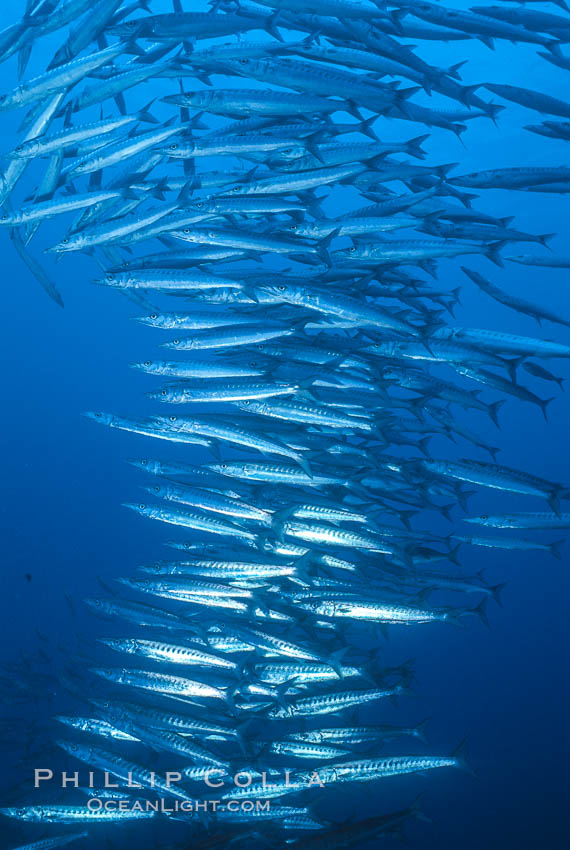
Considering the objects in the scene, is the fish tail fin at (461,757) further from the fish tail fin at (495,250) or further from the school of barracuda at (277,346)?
the fish tail fin at (495,250)

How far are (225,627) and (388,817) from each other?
1.88 meters

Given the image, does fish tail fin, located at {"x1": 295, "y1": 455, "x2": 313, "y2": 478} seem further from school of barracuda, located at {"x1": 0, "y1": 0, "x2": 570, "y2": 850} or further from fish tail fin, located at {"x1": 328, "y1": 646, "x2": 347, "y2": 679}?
fish tail fin, located at {"x1": 328, "y1": 646, "x2": 347, "y2": 679}

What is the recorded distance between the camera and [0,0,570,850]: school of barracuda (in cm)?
365

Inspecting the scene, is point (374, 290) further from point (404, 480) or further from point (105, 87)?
point (105, 87)

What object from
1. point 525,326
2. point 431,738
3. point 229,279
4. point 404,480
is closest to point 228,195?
point 229,279

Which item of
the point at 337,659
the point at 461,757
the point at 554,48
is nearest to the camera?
the point at 337,659

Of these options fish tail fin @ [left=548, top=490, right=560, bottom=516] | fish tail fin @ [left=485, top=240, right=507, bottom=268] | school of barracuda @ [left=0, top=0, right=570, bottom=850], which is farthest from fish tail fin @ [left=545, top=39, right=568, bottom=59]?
fish tail fin @ [left=548, top=490, right=560, bottom=516]

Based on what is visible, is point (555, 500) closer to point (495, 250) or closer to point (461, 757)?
point (495, 250)

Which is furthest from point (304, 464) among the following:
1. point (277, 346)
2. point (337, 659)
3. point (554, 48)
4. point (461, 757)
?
point (554, 48)

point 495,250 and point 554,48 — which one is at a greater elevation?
point 554,48

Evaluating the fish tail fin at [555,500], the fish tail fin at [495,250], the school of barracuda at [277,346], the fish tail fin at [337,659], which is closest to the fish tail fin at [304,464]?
the school of barracuda at [277,346]

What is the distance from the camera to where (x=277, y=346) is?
14.4 feet

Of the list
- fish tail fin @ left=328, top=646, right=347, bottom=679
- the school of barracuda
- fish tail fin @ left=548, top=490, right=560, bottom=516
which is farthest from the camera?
fish tail fin @ left=548, top=490, right=560, bottom=516

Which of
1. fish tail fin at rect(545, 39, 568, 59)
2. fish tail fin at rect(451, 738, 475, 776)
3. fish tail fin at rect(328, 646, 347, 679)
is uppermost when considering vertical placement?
fish tail fin at rect(545, 39, 568, 59)
